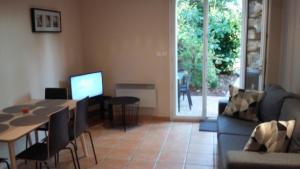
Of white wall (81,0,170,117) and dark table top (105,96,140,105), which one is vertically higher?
white wall (81,0,170,117)

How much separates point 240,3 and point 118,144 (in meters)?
2.87

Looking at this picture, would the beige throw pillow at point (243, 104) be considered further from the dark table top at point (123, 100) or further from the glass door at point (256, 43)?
the dark table top at point (123, 100)

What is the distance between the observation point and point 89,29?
17.3 ft

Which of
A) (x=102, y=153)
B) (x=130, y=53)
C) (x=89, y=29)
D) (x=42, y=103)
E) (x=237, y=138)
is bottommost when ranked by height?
(x=102, y=153)

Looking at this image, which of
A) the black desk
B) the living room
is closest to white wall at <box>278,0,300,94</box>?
the living room

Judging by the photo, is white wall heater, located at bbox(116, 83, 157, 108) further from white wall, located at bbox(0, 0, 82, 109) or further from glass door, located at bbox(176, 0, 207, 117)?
white wall, located at bbox(0, 0, 82, 109)

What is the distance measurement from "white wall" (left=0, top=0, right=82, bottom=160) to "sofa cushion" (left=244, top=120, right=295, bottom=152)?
9.01ft

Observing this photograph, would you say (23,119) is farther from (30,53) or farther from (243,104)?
(243,104)

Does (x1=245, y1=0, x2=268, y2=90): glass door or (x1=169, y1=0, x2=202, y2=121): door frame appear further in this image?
(x1=169, y1=0, x2=202, y2=121): door frame

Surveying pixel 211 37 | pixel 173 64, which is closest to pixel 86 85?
pixel 173 64

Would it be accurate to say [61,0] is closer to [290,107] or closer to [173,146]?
[173,146]

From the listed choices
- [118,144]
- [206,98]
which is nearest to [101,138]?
[118,144]

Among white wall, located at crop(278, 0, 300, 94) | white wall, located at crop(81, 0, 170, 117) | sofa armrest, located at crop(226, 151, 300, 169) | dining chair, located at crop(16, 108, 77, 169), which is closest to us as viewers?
sofa armrest, located at crop(226, 151, 300, 169)

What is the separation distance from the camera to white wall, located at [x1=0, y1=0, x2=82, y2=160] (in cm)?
349
